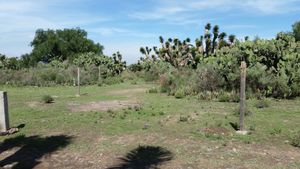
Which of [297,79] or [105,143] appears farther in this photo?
[297,79]

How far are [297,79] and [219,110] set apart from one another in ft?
17.9

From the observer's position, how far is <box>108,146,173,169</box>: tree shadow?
702 centimetres

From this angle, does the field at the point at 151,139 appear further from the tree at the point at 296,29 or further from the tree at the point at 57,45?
the tree at the point at 57,45

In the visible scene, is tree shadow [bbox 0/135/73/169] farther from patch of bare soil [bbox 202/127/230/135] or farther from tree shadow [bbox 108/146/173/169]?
patch of bare soil [bbox 202/127/230/135]

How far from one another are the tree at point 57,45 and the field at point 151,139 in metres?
49.2

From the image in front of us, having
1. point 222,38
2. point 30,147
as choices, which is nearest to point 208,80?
point 30,147

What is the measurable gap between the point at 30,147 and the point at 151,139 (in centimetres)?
274

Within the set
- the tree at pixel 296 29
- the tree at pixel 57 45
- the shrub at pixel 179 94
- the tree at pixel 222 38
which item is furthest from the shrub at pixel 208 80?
the tree at pixel 57 45

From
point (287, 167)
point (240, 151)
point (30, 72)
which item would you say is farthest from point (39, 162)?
→ point (30, 72)

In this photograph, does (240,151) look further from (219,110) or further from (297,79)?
(297,79)

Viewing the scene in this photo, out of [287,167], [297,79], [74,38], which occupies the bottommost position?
[287,167]

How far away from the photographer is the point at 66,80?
104 ft

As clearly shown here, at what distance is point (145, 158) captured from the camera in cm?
741

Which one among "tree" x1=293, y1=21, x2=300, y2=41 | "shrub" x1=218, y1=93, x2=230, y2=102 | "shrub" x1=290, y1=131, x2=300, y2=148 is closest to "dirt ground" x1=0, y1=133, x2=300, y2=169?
"shrub" x1=290, y1=131, x2=300, y2=148
